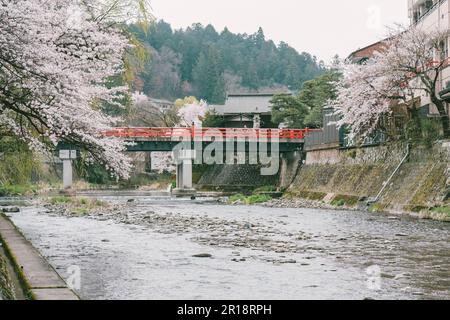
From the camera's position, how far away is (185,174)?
54469 millimetres

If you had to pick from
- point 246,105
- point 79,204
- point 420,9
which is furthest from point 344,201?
point 246,105

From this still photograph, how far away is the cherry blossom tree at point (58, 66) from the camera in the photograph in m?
9.62

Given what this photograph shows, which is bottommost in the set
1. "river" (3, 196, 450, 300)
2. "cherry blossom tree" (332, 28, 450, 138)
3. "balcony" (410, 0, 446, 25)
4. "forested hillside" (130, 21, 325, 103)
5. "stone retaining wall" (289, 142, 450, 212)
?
"river" (3, 196, 450, 300)

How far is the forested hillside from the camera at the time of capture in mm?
131500

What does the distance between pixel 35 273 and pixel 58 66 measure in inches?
160

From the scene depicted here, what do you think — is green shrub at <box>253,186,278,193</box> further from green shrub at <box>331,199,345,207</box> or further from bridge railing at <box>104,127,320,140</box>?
green shrub at <box>331,199,345,207</box>

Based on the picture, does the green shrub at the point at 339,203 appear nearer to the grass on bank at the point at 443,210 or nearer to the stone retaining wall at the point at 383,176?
the stone retaining wall at the point at 383,176

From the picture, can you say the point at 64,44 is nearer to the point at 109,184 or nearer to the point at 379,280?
the point at 379,280

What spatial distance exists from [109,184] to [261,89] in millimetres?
79081

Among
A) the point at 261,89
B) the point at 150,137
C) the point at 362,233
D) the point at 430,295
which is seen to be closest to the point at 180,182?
the point at 150,137

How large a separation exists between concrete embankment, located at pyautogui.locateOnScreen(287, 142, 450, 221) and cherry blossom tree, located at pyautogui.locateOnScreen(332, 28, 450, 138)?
197 centimetres

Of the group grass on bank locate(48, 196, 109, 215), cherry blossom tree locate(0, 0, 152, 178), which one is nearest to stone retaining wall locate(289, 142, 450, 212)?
grass on bank locate(48, 196, 109, 215)

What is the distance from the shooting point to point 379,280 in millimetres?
10336

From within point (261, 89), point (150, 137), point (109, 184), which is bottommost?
point (109, 184)
